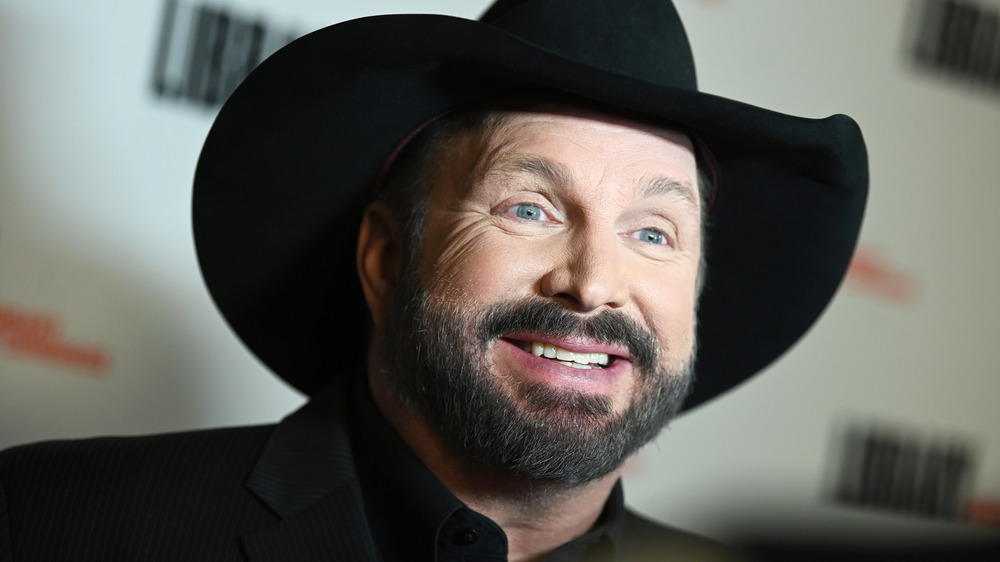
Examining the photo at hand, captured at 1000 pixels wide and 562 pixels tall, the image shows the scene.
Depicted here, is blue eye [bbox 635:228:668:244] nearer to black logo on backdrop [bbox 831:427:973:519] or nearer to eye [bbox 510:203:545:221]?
eye [bbox 510:203:545:221]

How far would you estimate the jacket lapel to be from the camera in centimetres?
131

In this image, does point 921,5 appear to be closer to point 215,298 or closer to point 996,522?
point 996,522

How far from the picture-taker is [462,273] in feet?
4.58

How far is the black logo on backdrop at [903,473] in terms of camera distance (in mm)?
2875

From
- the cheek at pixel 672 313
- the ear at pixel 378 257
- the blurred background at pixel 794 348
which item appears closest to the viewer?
the cheek at pixel 672 313

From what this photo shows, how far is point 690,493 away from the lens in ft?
8.66

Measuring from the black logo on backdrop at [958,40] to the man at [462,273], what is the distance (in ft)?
5.06

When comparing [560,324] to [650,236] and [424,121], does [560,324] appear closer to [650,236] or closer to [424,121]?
[650,236]

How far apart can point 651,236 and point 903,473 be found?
184 centimetres

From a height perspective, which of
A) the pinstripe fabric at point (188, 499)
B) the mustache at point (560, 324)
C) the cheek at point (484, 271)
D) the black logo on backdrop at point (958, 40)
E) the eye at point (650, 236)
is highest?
the black logo on backdrop at point (958, 40)

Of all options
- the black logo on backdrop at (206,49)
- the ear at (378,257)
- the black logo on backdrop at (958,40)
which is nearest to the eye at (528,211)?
the ear at (378,257)

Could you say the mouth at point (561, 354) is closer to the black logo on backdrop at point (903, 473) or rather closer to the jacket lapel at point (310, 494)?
the jacket lapel at point (310, 494)

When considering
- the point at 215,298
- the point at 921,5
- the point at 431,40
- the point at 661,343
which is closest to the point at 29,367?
the point at 215,298

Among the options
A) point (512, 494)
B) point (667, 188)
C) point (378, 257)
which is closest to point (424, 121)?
point (378, 257)
